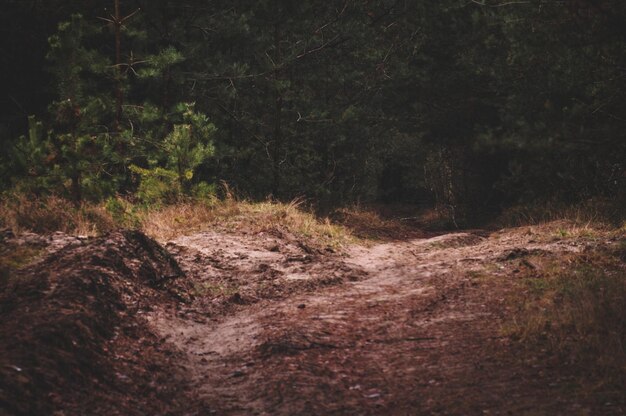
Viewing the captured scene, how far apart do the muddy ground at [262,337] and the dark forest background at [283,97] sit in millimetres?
2674

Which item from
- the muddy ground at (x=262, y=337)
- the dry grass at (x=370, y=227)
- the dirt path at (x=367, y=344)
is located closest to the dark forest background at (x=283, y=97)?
the dry grass at (x=370, y=227)

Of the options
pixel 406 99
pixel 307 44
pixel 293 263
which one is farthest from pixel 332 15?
pixel 293 263

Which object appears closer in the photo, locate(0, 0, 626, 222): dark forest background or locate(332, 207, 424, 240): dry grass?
locate(0, 0, 626, 222): dark forest background

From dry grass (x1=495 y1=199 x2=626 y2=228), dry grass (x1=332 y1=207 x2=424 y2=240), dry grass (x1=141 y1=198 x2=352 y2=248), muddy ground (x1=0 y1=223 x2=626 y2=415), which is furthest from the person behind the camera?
dry grass (x1=332 y1=207 x2=424 y2=240)

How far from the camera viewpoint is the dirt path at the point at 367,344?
4164 mm

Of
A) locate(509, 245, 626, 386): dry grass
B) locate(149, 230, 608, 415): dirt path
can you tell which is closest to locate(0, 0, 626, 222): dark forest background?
locate(509, 245, 626, 386): dry grass

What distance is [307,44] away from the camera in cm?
1641

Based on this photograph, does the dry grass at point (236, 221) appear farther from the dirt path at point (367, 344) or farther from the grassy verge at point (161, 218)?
the dirt path at point (367, 344)

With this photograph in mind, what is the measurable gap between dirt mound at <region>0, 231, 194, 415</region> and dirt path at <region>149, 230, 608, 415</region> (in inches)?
13.0

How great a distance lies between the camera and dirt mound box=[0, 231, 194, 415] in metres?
4.18

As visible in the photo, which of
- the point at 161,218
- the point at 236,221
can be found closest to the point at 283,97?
the point at 236,221

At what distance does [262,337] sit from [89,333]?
158 centimetres

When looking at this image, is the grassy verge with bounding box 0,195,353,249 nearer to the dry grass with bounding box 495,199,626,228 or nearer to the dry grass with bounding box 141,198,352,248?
the dry grass with bounding box 141,198,352,248

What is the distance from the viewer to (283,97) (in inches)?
640
